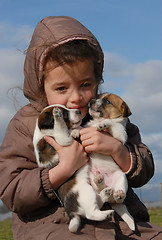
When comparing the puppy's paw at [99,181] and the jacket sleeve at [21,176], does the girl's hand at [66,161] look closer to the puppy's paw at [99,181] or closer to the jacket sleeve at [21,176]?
the jacket sleeve at [21,176]

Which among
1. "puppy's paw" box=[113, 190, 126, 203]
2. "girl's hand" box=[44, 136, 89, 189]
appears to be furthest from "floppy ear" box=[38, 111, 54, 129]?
"puppy's paw" box=[113, 190, 126, 203]

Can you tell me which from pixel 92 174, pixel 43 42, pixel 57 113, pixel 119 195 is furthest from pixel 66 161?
pixel 43 42

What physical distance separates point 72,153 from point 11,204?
849 mm

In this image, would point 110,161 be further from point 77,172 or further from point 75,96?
point 75,96

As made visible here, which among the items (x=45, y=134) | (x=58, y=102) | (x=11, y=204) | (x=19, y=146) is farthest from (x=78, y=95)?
(x=11, y=204)

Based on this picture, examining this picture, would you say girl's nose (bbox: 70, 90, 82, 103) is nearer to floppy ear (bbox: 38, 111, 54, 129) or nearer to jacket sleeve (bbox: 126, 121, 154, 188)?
floppy ear (bbox: 38, 111, 54, 129)

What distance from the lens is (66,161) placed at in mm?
3549

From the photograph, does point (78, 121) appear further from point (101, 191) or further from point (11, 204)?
Result: point (11, 204)

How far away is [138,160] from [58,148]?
95cm

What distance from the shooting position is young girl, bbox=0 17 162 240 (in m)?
3.53

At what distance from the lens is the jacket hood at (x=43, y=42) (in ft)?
13.1

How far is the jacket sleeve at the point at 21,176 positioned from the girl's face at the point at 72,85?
543 mm

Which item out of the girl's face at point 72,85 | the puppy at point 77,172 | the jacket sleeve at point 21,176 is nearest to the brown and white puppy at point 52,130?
the puppy at point 77,172

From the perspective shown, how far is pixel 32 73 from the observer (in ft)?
13.6
